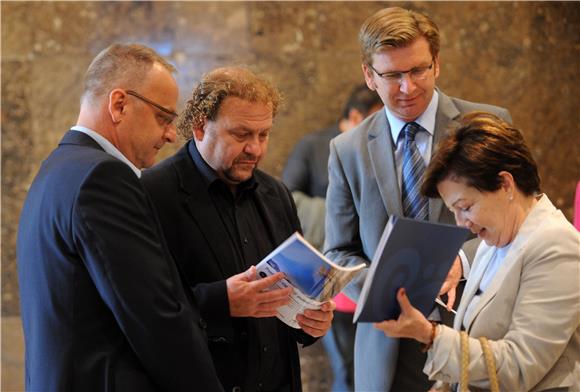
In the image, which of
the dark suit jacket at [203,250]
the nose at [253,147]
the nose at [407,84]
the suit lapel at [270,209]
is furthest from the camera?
A: the nose at [407,84]

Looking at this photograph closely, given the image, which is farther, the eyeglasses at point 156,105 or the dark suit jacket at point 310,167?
the dark suit jacket at point 310,167

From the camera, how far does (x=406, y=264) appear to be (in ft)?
7.72

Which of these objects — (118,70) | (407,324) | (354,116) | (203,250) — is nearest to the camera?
(407,324)

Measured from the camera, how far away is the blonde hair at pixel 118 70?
2615 mm

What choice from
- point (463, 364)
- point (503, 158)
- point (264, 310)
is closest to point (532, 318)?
point (463, 364)

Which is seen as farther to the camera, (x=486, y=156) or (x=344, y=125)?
(x=344, y=125)

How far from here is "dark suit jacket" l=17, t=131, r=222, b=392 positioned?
2.28 meters

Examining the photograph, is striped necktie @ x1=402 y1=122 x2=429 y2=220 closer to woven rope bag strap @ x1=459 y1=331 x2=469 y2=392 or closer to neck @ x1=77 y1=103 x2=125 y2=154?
woven rope bag strap @ x1=459 y1=331 x2=469 y2=392

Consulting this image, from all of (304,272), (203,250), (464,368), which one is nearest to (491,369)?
(464,368)

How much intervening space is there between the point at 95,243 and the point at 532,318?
1140 millimetres

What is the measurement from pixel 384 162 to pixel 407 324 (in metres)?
1.04

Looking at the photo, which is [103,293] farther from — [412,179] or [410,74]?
[410,74]

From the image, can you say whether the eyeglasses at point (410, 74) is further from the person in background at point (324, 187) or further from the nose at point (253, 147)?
the person in background at point (324, 187)

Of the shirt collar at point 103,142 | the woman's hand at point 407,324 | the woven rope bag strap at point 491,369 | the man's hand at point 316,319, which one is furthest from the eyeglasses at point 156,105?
the woven rope bag strap at point 491,369
